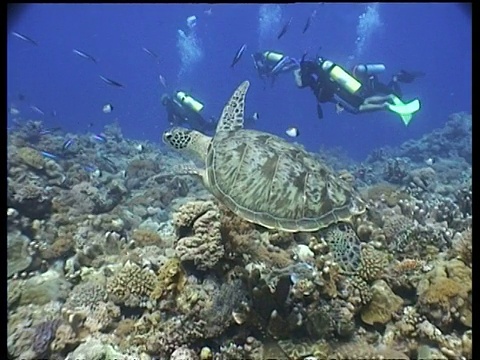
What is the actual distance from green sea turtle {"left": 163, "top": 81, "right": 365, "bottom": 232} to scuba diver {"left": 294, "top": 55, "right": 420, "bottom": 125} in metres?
3.68

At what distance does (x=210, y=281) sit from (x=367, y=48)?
7507 cm

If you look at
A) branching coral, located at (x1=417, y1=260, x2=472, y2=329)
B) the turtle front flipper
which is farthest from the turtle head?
branching coral, located at (x1=417, y1=260, x2=472, y2=329)

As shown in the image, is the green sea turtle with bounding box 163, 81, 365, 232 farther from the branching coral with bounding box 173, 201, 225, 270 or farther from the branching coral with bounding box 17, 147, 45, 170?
the branching coral with bounding box 17, 147, 45, 170

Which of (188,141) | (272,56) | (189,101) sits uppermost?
(272,56)

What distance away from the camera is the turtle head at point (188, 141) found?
3828mm

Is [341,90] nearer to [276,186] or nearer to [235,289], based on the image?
[276,186]

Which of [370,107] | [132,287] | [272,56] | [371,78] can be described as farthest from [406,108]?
[132,287]

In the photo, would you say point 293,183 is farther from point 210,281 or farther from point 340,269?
point 210,281

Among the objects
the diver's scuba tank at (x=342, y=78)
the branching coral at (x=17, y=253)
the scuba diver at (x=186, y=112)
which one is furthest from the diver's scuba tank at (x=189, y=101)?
the branching coral at (x=17, y=253)

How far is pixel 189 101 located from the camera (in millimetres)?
8820

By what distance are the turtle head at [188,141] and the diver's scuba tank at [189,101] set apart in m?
4.89

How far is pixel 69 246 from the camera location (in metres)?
4.07

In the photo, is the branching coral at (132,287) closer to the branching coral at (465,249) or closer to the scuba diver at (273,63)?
the branching coral at (465,249)

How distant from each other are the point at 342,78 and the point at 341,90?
267 millimetres
